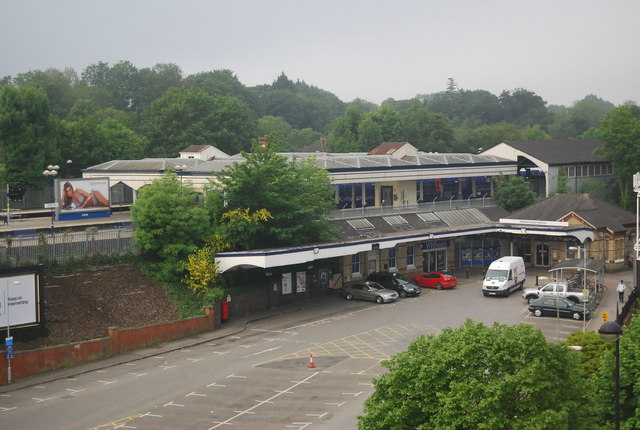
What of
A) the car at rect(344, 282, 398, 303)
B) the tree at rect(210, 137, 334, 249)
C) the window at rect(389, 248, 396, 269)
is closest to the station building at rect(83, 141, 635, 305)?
the window at rect(389, 248, 396, 269)

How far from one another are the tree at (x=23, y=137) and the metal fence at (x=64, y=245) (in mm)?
20599

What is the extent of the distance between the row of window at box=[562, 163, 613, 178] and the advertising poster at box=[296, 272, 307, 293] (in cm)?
3085

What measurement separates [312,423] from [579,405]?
393 inches

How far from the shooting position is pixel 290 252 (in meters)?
42.2

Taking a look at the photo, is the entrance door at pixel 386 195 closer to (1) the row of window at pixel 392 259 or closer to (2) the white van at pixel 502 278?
(1) the row of window at pixel 392 259

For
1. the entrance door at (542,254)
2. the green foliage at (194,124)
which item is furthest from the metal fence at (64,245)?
the green foliage at (194,124)

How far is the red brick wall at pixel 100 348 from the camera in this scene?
31.4 m

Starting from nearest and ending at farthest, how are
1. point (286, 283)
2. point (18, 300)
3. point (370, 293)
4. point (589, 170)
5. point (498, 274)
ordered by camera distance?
point (18, 300), point (286, 283), point (370, 293), point (498, 274), point (589, 170)

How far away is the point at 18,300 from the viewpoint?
33.0m

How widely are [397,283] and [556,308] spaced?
10.5m

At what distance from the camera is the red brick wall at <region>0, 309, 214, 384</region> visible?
3142 centimetres

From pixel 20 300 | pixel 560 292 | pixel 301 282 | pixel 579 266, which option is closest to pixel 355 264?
pixel 301 282

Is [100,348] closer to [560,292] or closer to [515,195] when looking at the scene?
[560,292]

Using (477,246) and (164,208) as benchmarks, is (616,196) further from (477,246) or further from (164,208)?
(164,208)
